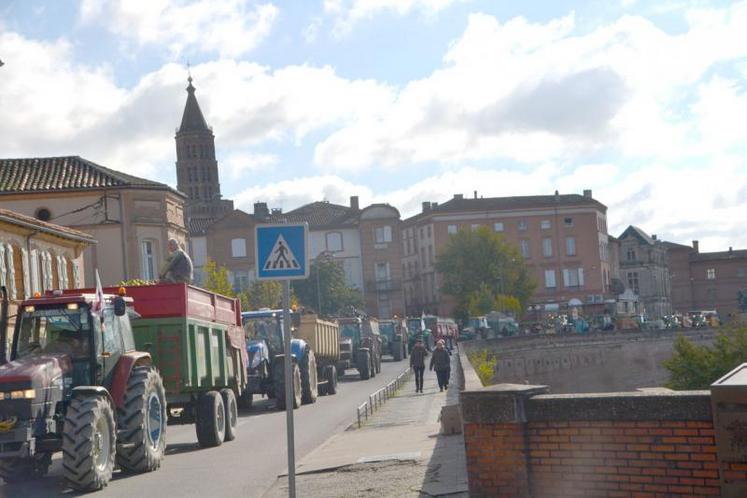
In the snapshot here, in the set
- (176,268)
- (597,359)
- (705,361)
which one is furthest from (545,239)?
(176,268)

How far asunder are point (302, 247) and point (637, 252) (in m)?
154

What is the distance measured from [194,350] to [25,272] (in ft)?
85.5

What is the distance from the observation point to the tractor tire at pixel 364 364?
145 ft

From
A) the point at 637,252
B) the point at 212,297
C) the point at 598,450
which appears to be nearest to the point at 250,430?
the point at 212,297

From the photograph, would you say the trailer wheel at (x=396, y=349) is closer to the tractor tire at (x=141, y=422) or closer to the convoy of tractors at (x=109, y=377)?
the convoy of tractors at (x=109, y=377)

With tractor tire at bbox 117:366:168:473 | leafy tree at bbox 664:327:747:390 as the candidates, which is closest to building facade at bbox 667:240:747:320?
leafy tree at bbox 664:327:747:390

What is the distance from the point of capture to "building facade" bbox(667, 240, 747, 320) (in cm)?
17212

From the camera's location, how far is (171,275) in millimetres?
20031

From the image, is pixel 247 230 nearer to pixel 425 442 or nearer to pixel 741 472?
pixel 425 442

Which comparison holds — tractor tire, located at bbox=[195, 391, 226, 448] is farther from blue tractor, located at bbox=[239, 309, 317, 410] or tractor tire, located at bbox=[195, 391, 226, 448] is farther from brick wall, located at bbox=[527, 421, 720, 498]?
brick wall, located at bbox=[527, 421, 720, 498]

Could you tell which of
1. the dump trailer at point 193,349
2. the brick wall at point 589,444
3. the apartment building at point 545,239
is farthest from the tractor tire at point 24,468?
the apartment building at point 545,239

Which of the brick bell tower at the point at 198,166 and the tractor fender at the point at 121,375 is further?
the brick bell tower at the point at 198,166

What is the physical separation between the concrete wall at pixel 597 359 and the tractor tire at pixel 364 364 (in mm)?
30890

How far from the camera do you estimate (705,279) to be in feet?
570
